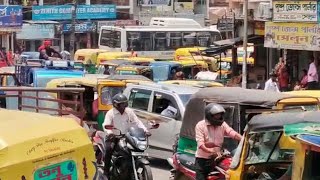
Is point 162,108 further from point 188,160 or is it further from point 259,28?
point 259,28

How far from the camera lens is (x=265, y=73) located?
95.7 feet

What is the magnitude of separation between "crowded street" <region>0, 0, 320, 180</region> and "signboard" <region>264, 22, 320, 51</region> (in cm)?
3

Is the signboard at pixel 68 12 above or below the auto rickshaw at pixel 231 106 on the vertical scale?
above

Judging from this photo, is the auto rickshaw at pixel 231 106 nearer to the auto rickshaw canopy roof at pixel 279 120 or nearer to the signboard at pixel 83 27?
the auto rickshaw canopy roof at pixel 279 120

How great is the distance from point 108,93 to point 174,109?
108 inches

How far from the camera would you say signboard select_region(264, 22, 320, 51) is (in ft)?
77.0

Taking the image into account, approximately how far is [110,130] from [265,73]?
60.0 ft

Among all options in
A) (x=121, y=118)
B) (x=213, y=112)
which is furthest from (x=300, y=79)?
(x=213, y=112)

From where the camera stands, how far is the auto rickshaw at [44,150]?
5617 mm

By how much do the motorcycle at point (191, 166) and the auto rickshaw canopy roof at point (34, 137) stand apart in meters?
3.03

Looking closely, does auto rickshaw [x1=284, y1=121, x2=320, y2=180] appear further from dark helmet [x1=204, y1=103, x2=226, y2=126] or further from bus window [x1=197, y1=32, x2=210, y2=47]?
bus window [x1=197, y1=32, x2=210, y2=47]

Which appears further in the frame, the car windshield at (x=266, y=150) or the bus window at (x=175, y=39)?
the bus window at (x=175, y=39)

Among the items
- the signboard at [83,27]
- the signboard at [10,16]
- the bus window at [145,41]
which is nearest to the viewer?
the bus window at [145,41]

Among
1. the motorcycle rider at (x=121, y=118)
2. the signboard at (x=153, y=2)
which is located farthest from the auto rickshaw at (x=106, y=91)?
the signboard at (x=153, y=2)
